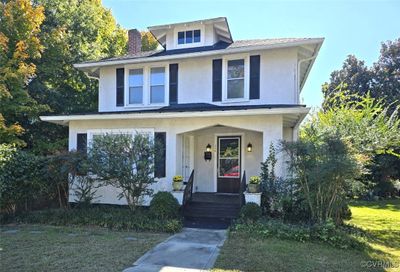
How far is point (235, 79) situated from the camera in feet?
41.2

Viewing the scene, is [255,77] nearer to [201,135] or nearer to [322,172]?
[201,135]

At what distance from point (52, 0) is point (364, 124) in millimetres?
17316

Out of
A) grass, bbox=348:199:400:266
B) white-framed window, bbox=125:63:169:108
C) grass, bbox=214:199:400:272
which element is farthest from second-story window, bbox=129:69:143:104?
grass, bbox=348:199:400:266

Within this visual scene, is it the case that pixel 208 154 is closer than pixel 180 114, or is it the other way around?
pixel 180 114

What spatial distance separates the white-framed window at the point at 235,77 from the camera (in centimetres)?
1243

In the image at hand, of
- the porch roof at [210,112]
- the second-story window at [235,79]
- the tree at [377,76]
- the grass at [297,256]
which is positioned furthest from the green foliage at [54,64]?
the tree at [377,76]

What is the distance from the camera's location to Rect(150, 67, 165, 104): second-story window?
13.4 meters

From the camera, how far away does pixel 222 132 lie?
13141 mm

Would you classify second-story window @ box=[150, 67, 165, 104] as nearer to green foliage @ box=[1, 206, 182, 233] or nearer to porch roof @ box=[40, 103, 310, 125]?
porch roof @ box=[40, 103, 310, 125]

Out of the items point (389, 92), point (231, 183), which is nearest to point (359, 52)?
point (389, 92)

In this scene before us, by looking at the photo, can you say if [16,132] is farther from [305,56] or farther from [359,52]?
[359,52]

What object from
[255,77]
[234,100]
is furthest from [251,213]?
[255,77]

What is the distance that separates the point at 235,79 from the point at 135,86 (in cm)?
430

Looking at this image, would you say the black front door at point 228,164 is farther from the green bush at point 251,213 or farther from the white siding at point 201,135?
the green bush at point 251,213
